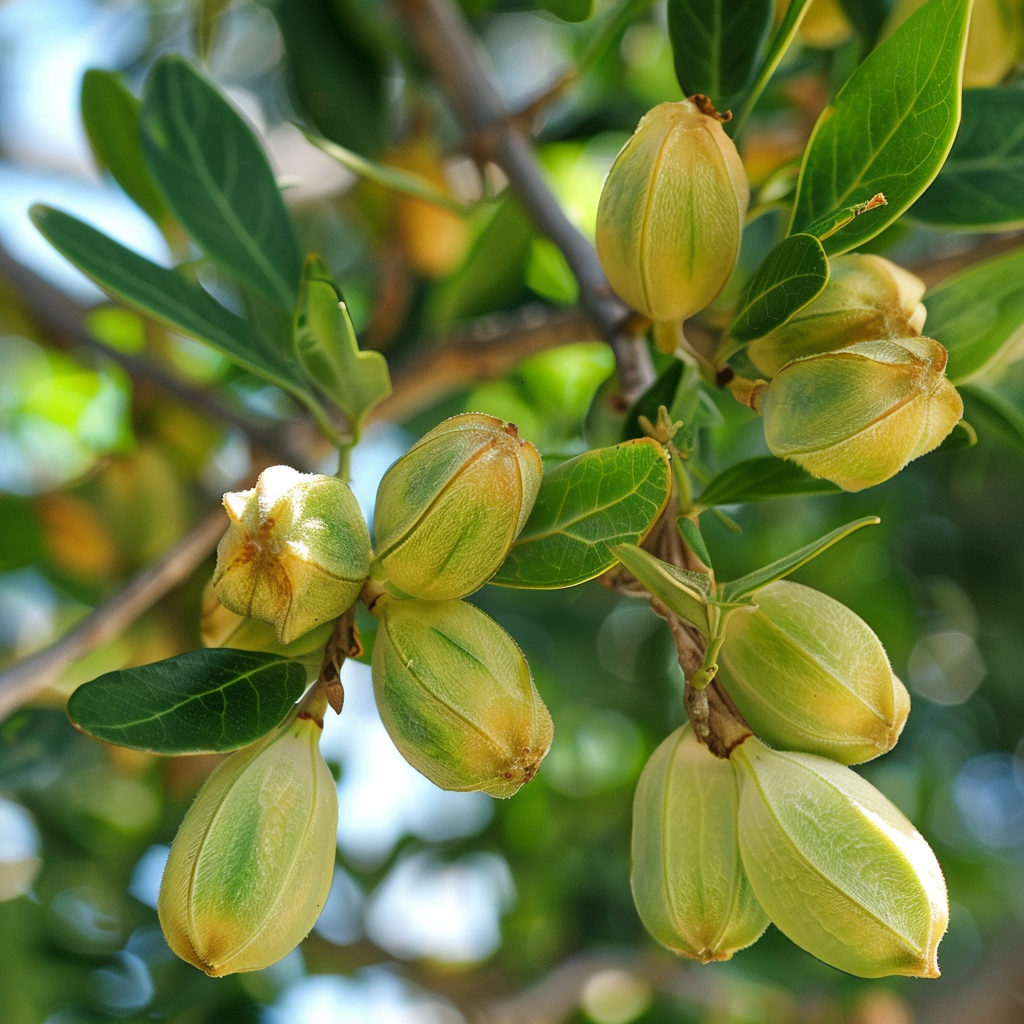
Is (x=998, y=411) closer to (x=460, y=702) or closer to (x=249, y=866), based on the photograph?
(x=460, y=702)

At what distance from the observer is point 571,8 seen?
37.3 inches

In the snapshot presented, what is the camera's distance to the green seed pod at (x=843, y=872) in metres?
0.54

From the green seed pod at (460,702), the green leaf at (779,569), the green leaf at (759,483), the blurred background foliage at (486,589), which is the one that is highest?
the green leaf at (779,569)

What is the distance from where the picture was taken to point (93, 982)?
1.65 m

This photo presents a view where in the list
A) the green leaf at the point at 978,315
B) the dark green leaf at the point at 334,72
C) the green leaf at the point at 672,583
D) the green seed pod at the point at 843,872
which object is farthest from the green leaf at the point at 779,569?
the dark green leaf at the point at 334,72

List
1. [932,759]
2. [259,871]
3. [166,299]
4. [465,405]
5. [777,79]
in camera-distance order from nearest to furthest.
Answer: [259,871]
[166,299]
[777,79]
[465,405]
[932,759]

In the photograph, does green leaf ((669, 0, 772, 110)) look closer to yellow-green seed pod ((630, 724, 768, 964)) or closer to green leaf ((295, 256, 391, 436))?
green leaf ((295, 256, 391, 436))

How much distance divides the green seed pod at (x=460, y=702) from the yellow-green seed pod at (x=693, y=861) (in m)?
0.09

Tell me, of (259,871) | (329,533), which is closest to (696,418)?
(329,533)

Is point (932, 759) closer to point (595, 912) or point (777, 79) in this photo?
point (595, 912)

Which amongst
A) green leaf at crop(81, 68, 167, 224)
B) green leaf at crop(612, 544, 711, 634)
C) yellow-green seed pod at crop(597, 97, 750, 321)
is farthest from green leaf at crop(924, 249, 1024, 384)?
green leaf at crop(81, 68, 167, 224)

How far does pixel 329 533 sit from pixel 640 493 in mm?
173

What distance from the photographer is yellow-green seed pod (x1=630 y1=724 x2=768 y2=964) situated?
1.96ft

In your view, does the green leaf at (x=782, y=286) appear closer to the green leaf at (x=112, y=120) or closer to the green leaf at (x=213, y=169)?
the green leaf at (x=213, y=169)
